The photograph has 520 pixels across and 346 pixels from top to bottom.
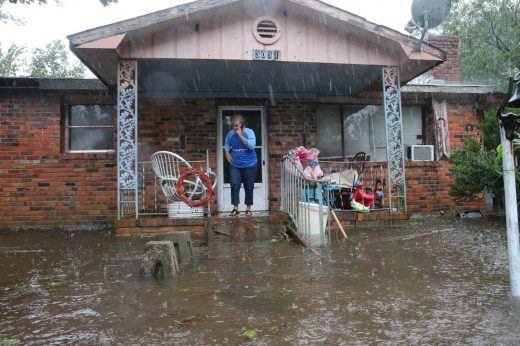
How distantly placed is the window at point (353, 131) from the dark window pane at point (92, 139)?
14.6ft

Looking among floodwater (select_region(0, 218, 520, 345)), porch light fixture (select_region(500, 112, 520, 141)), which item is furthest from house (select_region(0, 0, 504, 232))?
porch light fixture (select_region(500, 112, 520, 141))


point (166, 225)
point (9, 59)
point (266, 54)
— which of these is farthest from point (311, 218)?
point (9, 59)

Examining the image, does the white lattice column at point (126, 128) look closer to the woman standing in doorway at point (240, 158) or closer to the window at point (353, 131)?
the woman standing in doorway at point (240, 158)

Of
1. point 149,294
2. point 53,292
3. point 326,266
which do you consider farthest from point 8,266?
point 326,266

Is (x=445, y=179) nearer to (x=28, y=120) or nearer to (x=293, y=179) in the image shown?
(x=293, y=179)

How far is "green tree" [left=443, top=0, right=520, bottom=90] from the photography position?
17.5 meters

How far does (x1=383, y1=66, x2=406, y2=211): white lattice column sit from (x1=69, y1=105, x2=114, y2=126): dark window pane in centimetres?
544

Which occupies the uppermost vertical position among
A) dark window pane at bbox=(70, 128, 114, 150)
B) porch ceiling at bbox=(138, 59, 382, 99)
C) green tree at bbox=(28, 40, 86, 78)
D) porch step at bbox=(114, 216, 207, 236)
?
green tree at bbox=(28, 40, 86, 78)

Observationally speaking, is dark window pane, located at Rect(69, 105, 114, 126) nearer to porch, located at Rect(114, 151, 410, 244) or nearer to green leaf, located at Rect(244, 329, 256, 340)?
porch, located at Rect(114, 151, 410, 244)

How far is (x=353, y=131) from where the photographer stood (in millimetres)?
10117

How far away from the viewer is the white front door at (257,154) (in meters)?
9.51

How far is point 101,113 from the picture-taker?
9344 mm

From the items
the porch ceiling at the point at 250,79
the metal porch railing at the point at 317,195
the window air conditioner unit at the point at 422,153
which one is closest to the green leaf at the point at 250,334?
the metal porch railing at the point at 317,195

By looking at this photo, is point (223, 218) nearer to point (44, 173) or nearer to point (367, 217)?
point (367, 217)
